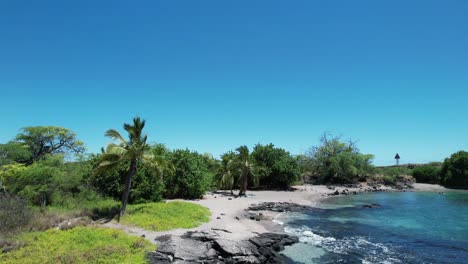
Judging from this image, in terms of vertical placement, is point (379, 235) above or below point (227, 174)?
below

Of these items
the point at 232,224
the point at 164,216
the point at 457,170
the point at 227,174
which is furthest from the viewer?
the point at 457,170

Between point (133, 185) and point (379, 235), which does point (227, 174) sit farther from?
point (379, 235)

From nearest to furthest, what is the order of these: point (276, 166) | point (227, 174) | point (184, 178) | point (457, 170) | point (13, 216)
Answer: point (13, 216)
point (184, 178)
point (227, 174)
point (276, 166)
point (457, 170)

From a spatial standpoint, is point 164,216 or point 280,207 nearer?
point 164,216

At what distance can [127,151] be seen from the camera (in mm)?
23531

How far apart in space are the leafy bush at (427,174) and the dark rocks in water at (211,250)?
7388 centimetres

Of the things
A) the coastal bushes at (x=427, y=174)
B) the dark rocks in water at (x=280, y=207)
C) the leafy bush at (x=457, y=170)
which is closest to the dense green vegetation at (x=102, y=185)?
the dark rocks in water at (x=280, y=207)

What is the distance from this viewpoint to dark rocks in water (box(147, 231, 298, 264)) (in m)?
16.4

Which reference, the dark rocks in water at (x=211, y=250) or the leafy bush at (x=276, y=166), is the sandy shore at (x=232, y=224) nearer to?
the dark rocks in water at (x=211, y=250)

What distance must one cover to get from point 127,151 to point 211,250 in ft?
34.1

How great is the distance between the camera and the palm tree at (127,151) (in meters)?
23.4

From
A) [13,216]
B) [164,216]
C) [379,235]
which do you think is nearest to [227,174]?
[164,216]

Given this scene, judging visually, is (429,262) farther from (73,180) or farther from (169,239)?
(73,180)

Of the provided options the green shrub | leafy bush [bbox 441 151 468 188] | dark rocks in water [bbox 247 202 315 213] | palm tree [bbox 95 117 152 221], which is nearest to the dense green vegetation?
palm tree [bbox 95 117 152 221]
